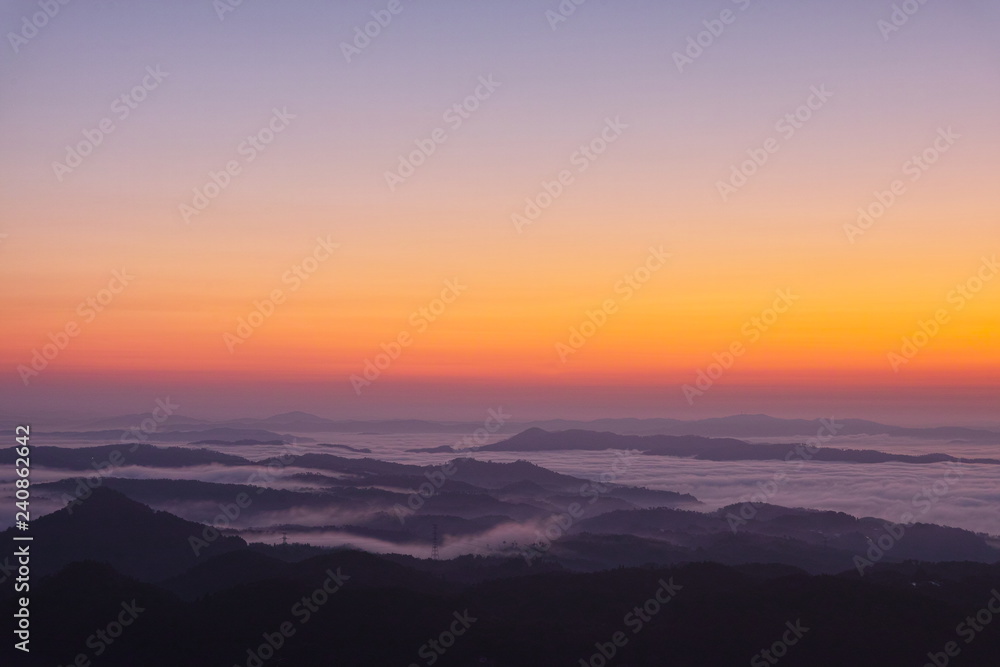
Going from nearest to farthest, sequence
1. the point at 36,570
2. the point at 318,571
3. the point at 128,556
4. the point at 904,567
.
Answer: the point at 318,571 → the point at 904,567 → the point at 36,570 → the point at 128,556

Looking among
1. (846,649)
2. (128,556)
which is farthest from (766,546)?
(128,556)

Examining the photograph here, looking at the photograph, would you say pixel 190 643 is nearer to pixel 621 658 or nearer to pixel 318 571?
pixel 318 571

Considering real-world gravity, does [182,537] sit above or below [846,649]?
above

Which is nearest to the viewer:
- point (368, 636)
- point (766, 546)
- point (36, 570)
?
point (368, 636)

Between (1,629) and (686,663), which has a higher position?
(1,629)

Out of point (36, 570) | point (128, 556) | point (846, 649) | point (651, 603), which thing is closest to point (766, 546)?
point (651, 603)

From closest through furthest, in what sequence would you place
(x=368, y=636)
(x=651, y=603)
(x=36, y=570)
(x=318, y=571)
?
1. (x=368, y=636)
2. (x=651, y=603)
3. (x=318, y=571)
4. (x=36, y=570)

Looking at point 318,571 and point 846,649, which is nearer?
point 846,649

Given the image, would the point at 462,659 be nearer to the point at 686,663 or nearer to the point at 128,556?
the point at 686,663

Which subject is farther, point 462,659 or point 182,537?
point 182,537
